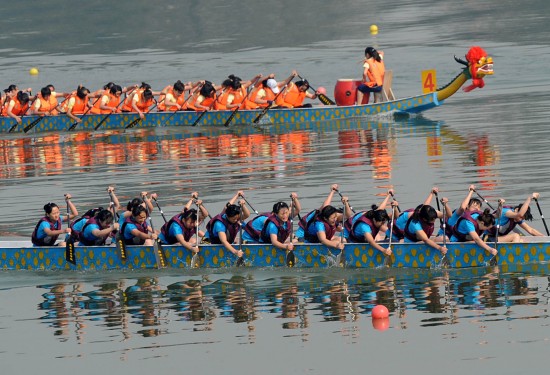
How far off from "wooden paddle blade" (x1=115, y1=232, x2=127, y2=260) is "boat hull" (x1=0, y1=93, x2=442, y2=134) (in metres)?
15.6

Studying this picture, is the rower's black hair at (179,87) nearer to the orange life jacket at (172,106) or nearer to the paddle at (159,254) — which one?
the orange life jacket at (172,106)

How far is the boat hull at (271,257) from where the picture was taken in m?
20.0

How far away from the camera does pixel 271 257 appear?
826 inches

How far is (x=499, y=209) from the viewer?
1989 cm

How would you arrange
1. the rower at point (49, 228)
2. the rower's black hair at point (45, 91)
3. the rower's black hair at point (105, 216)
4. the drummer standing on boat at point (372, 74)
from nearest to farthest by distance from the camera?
the rower's black hair at point (105, 216)
the rower at point (49, 228)
the drummer standing on boat at point (372, 74)
the rower's black hair at point (45, 91)

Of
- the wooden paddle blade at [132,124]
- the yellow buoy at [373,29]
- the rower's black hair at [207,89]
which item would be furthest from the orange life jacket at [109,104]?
the yellow buoy at [373,29]

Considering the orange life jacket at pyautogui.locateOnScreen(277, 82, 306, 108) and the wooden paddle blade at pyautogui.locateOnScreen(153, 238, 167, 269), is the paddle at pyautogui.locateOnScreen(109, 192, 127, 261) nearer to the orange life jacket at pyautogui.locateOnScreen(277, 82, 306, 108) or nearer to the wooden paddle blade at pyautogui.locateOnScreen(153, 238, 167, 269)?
Result: the wooden paddle blade at pyautogui.locateOnScreen(153, 238, 167, 269)

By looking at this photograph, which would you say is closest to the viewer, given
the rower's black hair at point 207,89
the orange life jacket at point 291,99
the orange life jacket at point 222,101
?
the orange life jacket at point 291,99

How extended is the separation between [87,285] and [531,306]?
266 inches

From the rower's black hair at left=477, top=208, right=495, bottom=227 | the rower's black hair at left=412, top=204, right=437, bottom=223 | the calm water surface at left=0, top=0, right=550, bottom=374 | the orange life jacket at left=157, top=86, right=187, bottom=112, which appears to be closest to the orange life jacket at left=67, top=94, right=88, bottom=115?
the calm water surface at left=0, top=0, right=550, bottom=374

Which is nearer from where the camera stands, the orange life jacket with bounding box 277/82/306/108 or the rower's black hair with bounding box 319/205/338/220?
the rower's black hair with bounding box 319/205/338/220

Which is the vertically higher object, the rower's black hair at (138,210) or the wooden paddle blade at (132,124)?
the wooden paddle blade at (132,124)

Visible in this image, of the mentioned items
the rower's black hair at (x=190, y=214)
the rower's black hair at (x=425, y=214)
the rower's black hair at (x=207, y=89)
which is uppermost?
the rower's black hair at (x=207, y=89)

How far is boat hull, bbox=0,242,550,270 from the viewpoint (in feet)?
65.7
